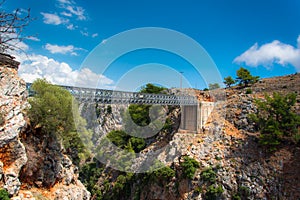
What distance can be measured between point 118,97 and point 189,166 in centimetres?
1017

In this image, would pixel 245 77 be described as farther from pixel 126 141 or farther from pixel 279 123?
pixel 126 141

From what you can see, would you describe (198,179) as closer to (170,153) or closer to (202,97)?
(170,153)

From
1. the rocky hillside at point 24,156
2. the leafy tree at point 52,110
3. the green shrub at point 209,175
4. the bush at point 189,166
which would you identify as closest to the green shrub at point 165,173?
the bush at point 189,166

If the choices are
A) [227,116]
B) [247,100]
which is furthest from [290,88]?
[227,116]

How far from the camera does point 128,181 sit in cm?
2605

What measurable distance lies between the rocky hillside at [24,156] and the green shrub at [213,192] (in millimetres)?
11086

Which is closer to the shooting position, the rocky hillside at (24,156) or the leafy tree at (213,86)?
the rocky hillside at (24,156)

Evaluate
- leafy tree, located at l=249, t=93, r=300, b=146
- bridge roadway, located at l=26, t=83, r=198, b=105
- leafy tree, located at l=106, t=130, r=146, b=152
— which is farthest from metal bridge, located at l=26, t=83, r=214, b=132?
leafy tree, located at l=106, t=130, r=146, b=152

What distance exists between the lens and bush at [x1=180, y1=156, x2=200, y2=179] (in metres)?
20.4

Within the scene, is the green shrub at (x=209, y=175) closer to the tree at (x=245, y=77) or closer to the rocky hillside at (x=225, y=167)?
the rocky hillside at (x=225, y=167)

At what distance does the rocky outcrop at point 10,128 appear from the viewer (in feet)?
30.0

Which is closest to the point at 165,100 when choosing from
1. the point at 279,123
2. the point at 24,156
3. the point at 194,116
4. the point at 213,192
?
the point at 194,116

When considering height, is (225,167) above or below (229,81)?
below

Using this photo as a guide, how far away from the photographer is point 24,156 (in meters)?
10.4
